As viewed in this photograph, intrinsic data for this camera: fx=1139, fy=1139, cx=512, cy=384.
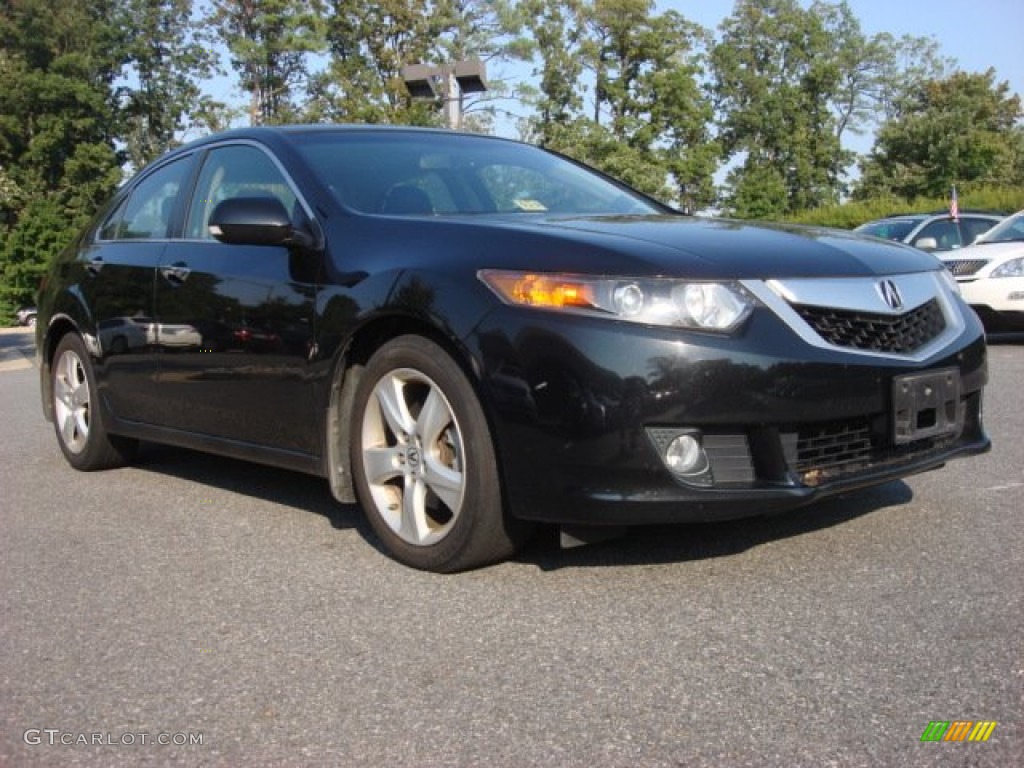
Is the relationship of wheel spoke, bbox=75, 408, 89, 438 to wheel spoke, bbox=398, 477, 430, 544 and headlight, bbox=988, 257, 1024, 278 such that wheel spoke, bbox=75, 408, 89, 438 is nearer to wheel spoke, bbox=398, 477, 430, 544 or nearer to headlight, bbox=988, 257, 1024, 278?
wheel spoke, bbox=398, 477, 430, 544

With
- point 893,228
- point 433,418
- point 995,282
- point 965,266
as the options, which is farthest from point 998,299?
point 433,418

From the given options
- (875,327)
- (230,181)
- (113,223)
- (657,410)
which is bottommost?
(657,410)

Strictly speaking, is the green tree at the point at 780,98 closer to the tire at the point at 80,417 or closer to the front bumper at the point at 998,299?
the front bumper at the point at 998,299

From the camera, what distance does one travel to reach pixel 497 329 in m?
3.30

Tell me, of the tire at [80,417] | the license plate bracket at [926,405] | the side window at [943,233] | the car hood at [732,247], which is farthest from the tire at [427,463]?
the side window at [943,233]

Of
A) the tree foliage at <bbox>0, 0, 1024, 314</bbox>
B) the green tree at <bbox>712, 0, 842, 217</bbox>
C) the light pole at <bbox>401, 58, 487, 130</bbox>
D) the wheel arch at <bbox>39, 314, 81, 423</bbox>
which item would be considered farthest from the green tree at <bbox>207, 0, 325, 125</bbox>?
the wheel arch at <bbox>39, 314, 81, 423</bbox>

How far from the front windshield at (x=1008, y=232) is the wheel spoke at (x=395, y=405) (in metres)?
9.57

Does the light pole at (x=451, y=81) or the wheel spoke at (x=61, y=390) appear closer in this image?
the wheel spoke at (x=61, y=390)

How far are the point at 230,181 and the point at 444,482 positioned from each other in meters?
1.94

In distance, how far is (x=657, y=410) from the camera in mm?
3146

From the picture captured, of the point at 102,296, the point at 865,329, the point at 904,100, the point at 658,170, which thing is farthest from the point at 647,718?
the point at 904,100

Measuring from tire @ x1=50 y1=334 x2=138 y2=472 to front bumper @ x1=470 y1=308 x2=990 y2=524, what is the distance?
293 centimetres

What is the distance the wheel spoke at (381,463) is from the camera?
3742mm

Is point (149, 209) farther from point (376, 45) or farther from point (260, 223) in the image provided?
point (376, 45)
